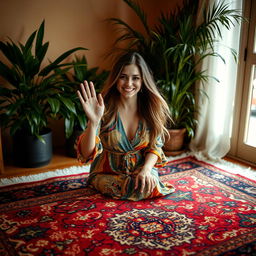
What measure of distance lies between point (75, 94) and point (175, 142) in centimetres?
109

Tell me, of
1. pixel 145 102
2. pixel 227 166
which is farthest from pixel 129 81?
pixel 227 166

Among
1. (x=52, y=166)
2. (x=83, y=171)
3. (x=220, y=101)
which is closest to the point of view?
(x=83, y=171)

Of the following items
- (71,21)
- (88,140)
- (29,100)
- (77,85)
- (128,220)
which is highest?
(71,21)

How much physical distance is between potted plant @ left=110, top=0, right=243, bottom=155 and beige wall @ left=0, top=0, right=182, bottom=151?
24cm

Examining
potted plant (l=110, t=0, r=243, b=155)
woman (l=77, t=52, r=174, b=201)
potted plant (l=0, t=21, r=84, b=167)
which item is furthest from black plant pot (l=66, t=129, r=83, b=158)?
potted plant (l=110, t=0, r=243, b=155)

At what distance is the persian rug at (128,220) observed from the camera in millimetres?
1492

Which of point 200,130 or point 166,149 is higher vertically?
point 200,130

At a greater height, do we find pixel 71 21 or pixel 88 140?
pixel 71 21

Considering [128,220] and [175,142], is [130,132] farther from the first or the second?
[175,142]

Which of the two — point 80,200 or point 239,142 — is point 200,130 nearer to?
point 239,142

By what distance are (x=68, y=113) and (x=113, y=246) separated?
4.45 ft

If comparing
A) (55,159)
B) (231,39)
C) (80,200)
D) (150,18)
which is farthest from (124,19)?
(80,200)

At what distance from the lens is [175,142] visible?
117 inches

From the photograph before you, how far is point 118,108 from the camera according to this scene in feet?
6.70
